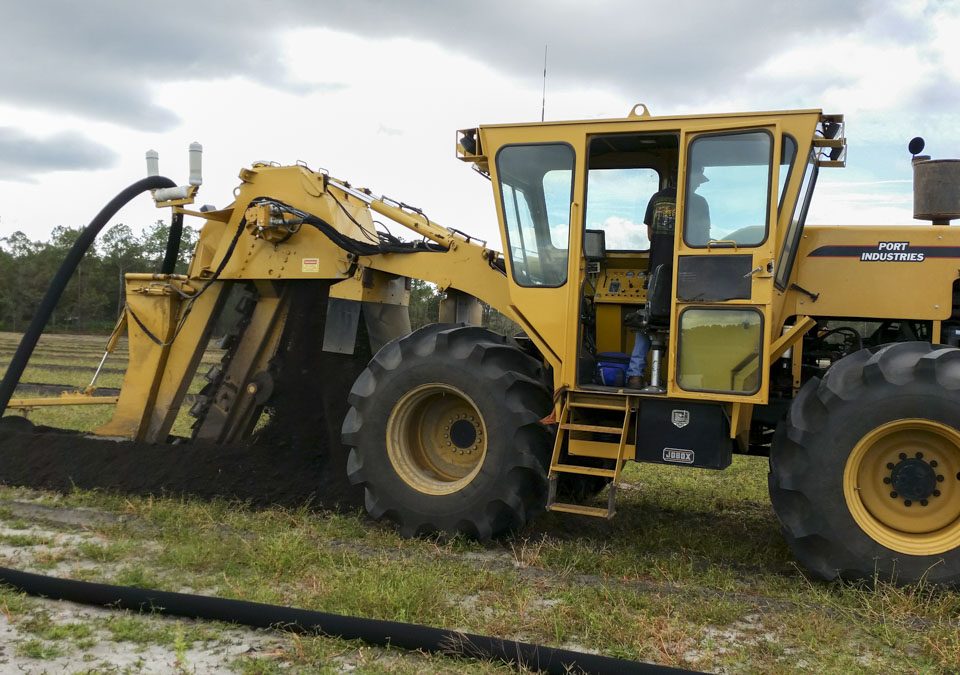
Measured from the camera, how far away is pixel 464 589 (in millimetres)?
5168

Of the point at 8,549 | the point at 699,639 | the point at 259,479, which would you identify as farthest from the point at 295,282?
the point at 699,639

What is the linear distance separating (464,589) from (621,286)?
9.31ft

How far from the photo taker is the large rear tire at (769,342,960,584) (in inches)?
203

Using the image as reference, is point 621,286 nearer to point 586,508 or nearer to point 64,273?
point 586,508

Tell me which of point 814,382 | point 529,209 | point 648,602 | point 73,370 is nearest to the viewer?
point 648,602

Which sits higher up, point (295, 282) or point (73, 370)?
point (295, 282)

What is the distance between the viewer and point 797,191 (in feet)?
19.1

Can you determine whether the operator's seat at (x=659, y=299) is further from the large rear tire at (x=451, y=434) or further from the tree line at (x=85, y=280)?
the tree line at (x=85, y=280)

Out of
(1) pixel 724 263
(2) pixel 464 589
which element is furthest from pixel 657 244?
(2) pixel 464 589

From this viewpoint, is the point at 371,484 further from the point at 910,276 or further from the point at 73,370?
the point at 73,370

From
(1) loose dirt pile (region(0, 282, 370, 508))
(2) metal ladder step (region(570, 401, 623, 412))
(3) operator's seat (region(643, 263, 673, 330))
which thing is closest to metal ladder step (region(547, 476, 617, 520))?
(2) metal ladder step (region(570, 401, 623, 412))

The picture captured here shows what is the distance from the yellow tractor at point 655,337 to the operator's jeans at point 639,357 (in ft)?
0.03

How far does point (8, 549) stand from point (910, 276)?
659 cm

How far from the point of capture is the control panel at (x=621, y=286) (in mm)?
6784
